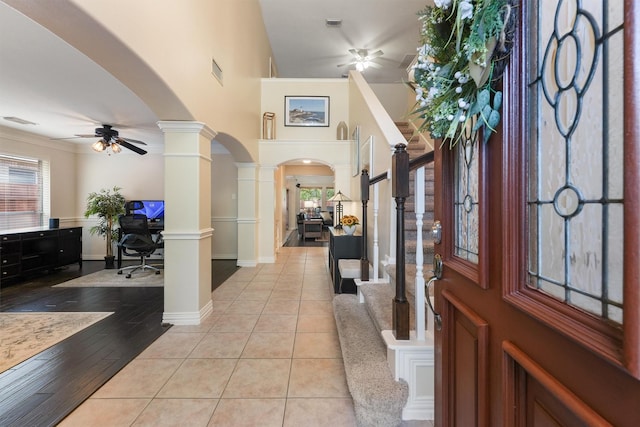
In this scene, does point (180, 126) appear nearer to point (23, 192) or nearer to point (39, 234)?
point (39, 234)

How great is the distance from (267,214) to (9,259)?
3870 mm

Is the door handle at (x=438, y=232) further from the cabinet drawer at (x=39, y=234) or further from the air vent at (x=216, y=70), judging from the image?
the cabinet drawer at (x=39, y=234)

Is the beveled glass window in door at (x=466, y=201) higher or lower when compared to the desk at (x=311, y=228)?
higher

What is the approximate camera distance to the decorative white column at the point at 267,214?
5621 mm

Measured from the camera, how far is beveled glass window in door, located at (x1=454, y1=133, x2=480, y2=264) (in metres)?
0.87

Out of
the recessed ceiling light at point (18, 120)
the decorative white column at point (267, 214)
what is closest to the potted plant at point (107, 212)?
the recessed ceiling light at point (18, 120)

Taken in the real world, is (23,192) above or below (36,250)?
above

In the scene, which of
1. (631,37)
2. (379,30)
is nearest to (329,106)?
(379,30)

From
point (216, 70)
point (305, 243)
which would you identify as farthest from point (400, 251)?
point (305, 243)

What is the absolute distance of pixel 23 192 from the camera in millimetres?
4836

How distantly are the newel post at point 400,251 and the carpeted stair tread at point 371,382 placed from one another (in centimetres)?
23

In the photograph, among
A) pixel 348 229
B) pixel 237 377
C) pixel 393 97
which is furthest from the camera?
pixel 393 97

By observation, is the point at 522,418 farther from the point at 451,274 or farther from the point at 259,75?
the point at 259,75

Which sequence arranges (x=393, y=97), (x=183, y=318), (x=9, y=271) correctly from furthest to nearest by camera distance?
(x=393, y=97), (x=9, y=271), (x=183, y=318)
